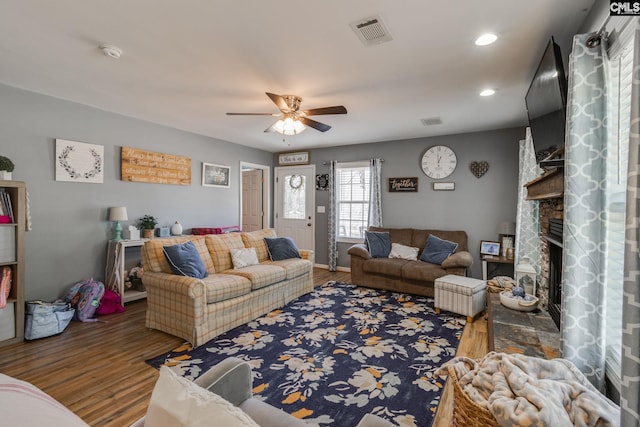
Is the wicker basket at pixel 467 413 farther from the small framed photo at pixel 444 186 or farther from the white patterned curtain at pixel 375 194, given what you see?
the white patterned curtain at pixel 375 194

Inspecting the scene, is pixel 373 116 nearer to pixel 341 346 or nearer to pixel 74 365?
Result: pixel 341 346


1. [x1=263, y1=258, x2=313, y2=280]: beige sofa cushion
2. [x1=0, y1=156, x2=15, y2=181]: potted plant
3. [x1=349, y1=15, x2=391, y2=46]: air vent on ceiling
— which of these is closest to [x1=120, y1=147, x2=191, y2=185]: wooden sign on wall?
[x1=0, y1=156, x2=15, y2=181]: potted plant

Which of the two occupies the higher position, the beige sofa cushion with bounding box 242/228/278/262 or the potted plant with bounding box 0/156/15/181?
the potted plant with bounding box 0/156/15/181

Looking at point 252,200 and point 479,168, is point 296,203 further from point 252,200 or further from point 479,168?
point 479,168

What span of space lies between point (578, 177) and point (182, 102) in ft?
12.2

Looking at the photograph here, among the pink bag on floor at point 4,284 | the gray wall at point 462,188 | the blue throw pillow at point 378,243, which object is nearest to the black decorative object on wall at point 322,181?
the gray wall at point 462,188

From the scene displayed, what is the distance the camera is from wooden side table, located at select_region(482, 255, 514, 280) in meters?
4.36

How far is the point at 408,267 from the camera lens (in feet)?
14.3

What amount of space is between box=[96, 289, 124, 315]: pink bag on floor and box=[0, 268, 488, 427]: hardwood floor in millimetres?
152

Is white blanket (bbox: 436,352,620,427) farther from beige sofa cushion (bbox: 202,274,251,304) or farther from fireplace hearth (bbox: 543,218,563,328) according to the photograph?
beige sofa cushion (bbox: 202,274,251,304)

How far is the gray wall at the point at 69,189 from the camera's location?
324cm

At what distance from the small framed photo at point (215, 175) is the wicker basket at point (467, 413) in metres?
4.82

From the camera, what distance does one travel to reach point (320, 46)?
2.28 m

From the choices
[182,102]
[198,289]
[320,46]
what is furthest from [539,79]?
[182,102]
